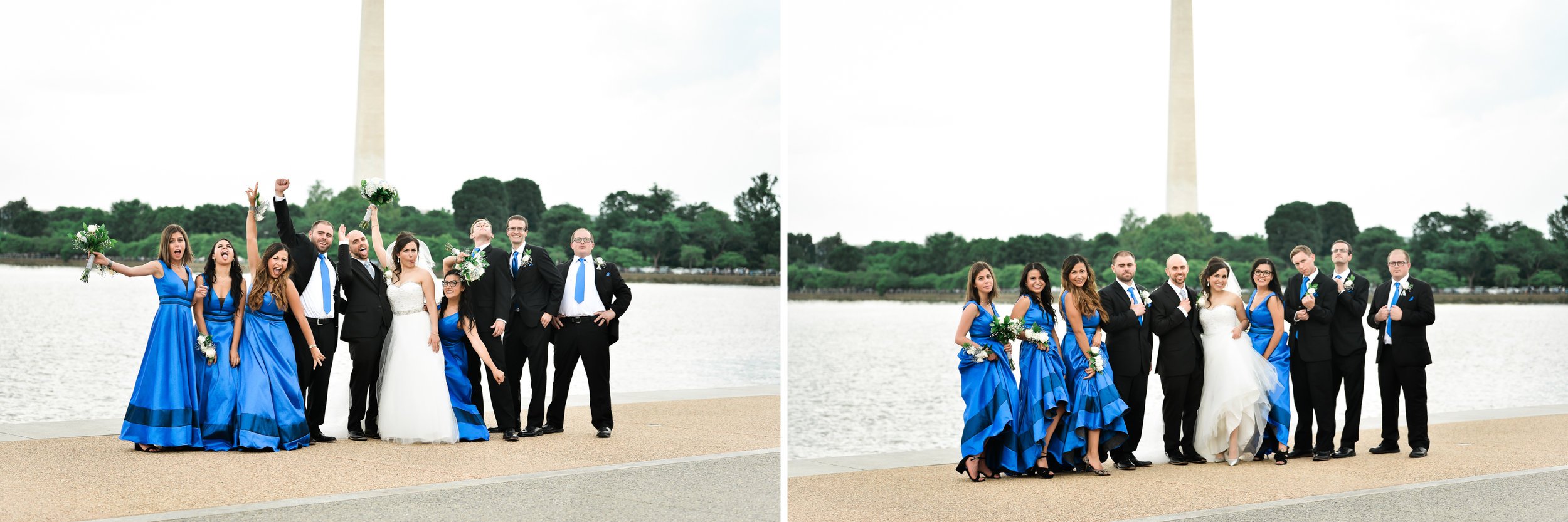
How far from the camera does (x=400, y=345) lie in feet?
34.1

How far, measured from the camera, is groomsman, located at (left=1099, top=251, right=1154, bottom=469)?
9.84 meters

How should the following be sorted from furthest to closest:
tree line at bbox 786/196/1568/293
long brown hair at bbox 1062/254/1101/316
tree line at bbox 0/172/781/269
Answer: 1. tree line at bbox 786/196/1568/293
2. tree line at bbox 0/172/781/269
3. long brown hair at bbox 1062/254/1101/316

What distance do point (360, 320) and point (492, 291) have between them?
1064 millimetres

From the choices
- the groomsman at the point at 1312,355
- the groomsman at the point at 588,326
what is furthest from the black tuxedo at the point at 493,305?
the groomsman at the point at 1312,355

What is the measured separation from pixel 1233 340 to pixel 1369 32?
52.1 metres

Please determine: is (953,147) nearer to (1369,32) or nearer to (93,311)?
(1369,32)

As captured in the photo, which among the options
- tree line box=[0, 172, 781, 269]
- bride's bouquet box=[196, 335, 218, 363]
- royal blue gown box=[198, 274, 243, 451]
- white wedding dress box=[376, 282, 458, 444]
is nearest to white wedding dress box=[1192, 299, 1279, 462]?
white wedding dress box=[376, 282, 458, 444]

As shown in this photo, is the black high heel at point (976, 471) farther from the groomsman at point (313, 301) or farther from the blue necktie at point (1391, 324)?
the groomsman at point (313, 301)

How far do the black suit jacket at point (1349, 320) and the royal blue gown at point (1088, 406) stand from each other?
7.58 ft

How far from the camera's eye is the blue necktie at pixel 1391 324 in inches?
432

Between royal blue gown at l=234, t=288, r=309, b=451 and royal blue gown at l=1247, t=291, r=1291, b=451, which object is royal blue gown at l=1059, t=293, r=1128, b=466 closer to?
royal blue gown at l=1247, t=291, r=1291, b=451

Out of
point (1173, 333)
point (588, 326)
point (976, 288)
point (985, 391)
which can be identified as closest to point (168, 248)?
point (588, 326)

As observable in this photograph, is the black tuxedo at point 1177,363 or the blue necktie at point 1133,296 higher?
the blue necktie at point 1133,296

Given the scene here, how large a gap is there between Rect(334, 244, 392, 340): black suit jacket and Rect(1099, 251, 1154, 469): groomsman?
5347 mm
